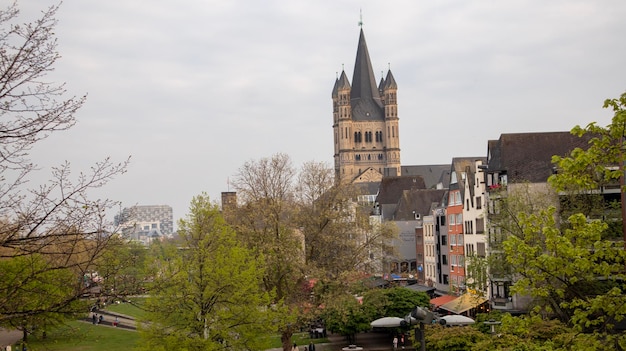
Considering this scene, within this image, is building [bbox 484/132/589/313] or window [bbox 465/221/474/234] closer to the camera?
building [bbox 484/132/589/313]

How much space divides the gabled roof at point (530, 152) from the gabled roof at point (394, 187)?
56437mm

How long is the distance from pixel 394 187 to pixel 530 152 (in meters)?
61.1

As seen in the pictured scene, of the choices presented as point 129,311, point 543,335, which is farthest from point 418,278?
point 543,335

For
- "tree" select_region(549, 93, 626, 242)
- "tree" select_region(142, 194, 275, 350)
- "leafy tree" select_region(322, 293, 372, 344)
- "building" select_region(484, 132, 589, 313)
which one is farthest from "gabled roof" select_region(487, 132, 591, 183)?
"tree" select_region(549, 93, 626, 242)

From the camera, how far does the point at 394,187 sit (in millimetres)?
122312

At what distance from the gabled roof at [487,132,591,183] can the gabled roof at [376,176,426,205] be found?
5644 cm

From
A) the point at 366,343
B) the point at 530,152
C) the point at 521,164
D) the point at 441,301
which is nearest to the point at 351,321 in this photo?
the point at 366,343

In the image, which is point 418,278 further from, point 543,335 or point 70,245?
point 70,245

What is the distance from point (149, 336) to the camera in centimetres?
3694

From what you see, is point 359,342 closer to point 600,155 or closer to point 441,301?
point 441,301

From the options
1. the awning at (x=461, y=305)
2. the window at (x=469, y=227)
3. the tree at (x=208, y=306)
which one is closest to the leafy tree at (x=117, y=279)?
the tree at (x=208, y=306)

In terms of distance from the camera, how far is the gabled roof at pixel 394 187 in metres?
120

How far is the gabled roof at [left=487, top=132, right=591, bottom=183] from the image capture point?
198 feet

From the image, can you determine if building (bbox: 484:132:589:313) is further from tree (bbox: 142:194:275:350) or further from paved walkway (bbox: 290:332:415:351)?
tree (bbox: 142:194:275:350)
